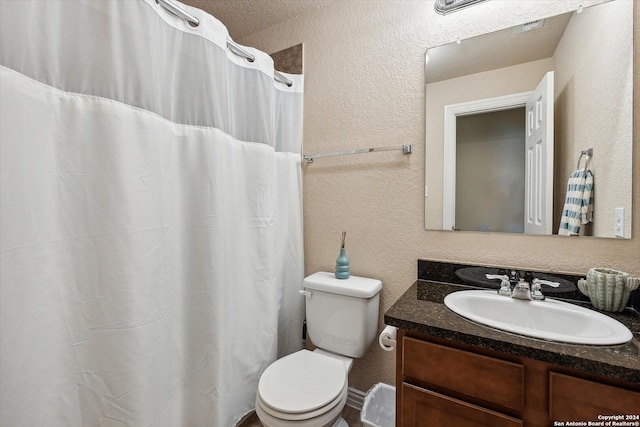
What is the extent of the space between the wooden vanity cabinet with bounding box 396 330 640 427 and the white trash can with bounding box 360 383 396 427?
0.41 metres

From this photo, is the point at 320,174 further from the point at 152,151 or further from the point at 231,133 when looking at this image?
the point at 152,151

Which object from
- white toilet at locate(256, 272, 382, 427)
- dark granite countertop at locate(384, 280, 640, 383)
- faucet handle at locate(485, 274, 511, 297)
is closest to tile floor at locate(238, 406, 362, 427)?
white toilet at locate(256, 272, 382, 427)

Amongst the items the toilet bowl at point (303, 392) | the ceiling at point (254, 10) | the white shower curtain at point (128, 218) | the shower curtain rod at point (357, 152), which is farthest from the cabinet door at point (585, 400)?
the ceiling at point (254, 10)

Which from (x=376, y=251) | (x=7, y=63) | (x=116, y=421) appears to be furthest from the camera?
(x=376, y=251)

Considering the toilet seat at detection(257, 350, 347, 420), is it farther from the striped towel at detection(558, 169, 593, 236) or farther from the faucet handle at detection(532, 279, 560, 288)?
the striped towel at detection(558, 169, 593, 236)

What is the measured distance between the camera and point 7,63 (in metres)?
0.72

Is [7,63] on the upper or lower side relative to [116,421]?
upper

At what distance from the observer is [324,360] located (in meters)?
1.39

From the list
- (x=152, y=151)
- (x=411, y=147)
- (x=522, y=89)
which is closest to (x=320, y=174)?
(x=411, y=147)

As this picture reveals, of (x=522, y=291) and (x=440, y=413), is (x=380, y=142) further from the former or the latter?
(x=440, y=413)

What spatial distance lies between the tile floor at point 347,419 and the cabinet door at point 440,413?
0.72m

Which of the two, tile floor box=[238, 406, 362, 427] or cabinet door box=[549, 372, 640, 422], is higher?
cabinet door box=[549, 372, 640, 422]

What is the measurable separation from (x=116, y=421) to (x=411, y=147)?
166cm

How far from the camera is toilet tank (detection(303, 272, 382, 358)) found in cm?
143
